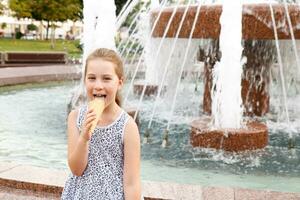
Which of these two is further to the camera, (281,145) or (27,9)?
(27,9)

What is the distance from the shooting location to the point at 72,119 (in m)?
2.59

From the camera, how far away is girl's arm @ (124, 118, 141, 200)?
2.51 m

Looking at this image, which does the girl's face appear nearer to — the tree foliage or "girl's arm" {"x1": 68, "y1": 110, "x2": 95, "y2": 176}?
"girl's arm" {"x1": 68, "y1": 110, "x2": 95, "y2": 176}

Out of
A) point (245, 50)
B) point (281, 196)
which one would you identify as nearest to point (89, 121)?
point (281, 196)

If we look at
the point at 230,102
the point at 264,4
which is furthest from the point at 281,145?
the point at 264,4

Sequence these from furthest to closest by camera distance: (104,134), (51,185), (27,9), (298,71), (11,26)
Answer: (11,26)
(27,9)
(298,71)
(51,185)
(104,134)

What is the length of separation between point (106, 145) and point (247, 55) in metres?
6.30

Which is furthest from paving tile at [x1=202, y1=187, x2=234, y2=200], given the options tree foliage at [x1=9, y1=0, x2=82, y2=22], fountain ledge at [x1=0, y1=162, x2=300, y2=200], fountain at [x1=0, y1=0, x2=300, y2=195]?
tree foliage at [x1=9, y1=0, x2=82, y2=22]

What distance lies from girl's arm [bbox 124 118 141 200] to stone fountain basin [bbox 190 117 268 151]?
3.62 metres

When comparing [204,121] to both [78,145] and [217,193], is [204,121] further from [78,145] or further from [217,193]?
[78,145]

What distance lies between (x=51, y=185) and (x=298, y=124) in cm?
514

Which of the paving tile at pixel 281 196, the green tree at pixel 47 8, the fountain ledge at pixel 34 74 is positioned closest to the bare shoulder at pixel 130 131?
the paving tile at pixel 281 196

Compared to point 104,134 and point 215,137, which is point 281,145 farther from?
point 104,134

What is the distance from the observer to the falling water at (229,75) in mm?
6414
